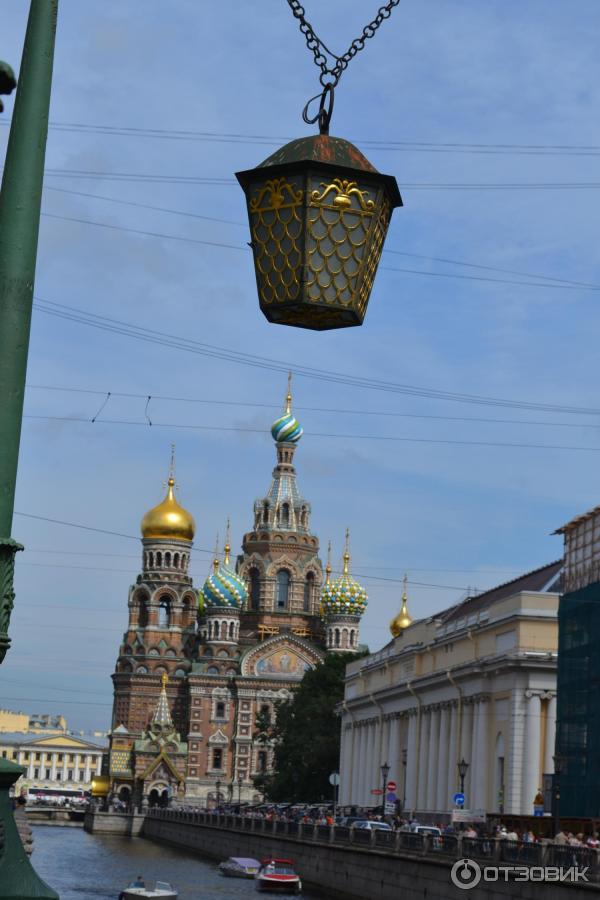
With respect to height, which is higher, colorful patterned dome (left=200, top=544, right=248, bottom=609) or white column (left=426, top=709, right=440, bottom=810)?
colorful patterned dome (left=200, top=544, right=248, bottom=609)

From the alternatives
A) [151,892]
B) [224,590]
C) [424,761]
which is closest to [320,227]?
[151,892]

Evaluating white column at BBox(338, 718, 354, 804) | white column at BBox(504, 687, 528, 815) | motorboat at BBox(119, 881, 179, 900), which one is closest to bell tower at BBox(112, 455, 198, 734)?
white column at BBox(338, 718, 354, 804)

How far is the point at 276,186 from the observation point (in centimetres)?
522

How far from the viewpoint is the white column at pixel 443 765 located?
2395 inches

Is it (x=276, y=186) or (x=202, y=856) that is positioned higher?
(x=276, y=186)

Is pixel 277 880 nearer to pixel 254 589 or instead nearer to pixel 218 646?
pixel 218 646

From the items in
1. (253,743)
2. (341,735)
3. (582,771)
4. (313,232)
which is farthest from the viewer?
Answer: (253,743)

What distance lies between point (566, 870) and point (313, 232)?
23.4m

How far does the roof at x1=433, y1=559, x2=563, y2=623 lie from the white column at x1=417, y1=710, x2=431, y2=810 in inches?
178

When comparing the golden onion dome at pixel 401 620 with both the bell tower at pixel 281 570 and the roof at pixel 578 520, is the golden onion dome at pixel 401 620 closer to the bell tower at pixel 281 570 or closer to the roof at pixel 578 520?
the bell tower at pixel 281 570

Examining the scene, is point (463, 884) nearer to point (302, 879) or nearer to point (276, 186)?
point (302, 879)

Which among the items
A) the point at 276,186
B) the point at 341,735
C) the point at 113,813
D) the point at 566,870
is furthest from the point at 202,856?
the point at 276,186

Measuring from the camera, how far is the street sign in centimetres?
4225

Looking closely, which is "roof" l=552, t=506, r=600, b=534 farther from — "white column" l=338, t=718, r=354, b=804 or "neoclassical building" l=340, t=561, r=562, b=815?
"white column" l=338, t=718, r=354, b=804
